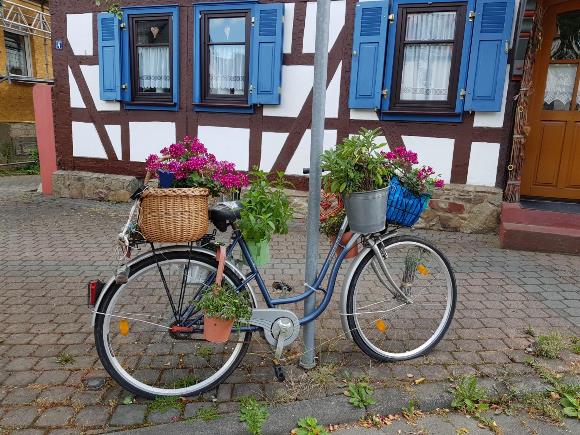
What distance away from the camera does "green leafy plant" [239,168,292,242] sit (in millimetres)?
2295

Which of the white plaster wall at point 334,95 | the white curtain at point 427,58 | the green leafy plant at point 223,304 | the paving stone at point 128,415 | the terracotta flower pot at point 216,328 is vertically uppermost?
the white curtain at point 427,58

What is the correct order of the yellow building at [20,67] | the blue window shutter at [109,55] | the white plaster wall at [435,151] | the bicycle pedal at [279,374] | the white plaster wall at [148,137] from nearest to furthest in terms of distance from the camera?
the bicycle pedal at [279,374], the white plaster wall at [435,151], the blue window shutter at [109,55], the white plaster wall at [148,137], the yellow building at [20,67]

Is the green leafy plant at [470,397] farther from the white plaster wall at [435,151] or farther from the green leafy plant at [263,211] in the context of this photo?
the white plaster wall at [435,151]

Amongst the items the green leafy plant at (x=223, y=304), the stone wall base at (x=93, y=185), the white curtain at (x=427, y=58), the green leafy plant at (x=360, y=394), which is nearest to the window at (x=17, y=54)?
the stone wall base at (x=93, y=185)

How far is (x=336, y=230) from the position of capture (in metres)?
2.63

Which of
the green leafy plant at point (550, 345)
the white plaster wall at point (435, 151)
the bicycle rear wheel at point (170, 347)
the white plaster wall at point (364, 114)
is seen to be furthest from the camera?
the white plaster wall at point (364, 114)

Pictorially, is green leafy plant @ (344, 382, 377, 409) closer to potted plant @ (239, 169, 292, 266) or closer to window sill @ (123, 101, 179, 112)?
potted plant @ (239, 169, 292, 266)

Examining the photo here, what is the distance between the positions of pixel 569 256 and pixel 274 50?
432 cm

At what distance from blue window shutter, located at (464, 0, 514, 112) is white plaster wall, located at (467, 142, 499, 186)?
0.46m

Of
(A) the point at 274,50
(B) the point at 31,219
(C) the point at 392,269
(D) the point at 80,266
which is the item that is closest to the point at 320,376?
(C) the point at 392,269

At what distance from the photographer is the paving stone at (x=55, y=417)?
2.14 m

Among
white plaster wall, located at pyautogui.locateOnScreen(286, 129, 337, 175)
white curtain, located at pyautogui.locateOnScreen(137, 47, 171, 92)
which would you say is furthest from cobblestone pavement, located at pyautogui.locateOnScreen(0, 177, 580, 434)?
white curtain, located at pyautogui.locateOnScreen(137, 47, 171, 92)

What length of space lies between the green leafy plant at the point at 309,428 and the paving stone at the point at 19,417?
4.16 feet

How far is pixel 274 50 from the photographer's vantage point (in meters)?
6.00
